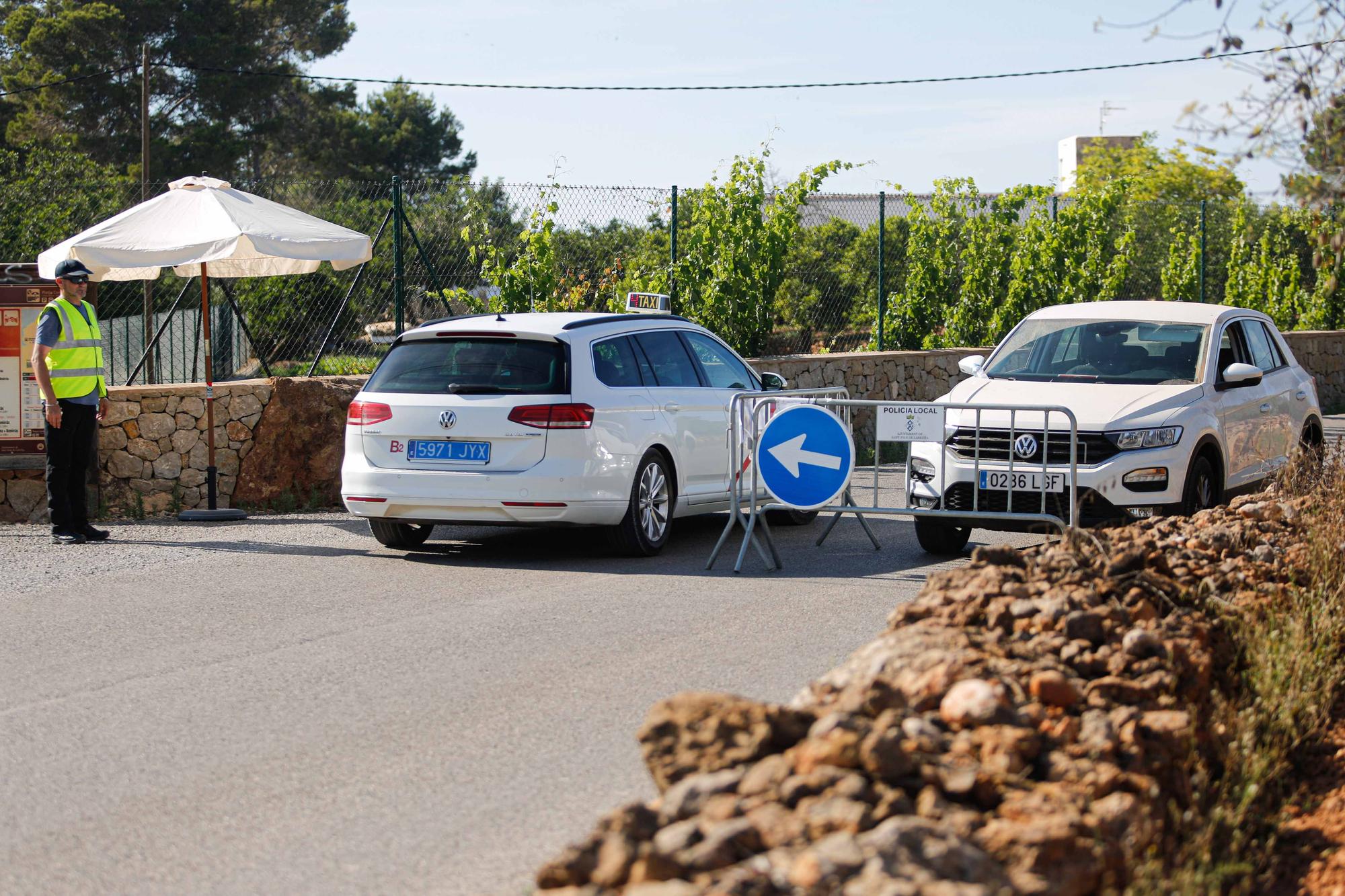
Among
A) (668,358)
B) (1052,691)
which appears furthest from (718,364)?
(1052,691)

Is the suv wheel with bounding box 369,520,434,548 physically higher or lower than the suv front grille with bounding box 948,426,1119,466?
lower

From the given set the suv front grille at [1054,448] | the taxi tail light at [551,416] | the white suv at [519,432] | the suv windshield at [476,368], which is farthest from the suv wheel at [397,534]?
the suv front grille at [1054,448]

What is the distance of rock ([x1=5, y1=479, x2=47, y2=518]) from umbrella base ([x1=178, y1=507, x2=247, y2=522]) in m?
1.16

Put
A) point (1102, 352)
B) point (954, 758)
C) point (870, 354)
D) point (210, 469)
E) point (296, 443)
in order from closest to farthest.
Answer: point (954, 758) → point (1102, 352) → point (210, 469) → point (296, 443) → point (870, 354)

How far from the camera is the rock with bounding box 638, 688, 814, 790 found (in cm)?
425

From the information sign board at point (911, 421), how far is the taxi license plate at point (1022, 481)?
1.76 feet

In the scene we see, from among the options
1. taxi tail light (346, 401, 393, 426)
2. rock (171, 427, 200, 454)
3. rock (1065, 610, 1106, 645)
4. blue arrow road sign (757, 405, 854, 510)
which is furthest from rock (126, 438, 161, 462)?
rock (1065, 610, 1106, 645)

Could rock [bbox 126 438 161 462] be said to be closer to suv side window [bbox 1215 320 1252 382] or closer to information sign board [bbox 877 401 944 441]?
information sign board [bbox 877 401 944 441]

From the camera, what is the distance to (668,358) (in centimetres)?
1164

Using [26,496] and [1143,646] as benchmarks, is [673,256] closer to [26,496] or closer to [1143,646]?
[26,496]

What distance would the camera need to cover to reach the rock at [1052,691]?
16.6 ft

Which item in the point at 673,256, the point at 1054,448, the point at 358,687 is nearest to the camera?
the point at 358,687

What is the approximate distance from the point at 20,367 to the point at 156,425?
120 centimetres

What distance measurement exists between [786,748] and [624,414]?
6432 mm
